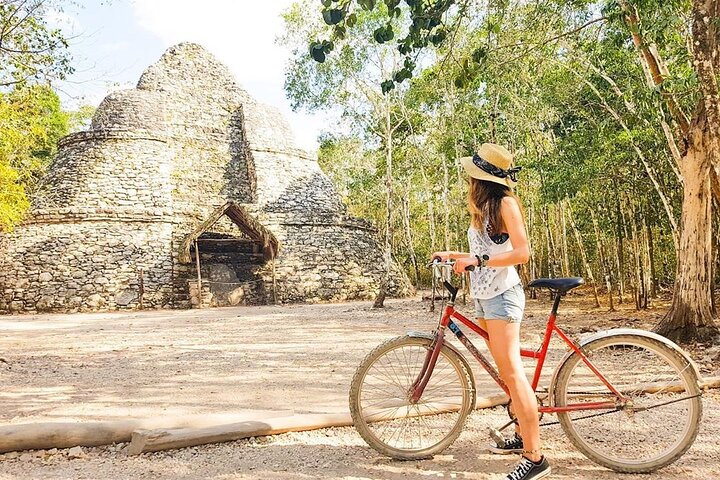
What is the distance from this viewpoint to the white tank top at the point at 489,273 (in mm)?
2682

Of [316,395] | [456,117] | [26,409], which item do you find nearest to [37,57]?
[26,409]

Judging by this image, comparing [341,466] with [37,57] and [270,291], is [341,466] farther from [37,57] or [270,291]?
[270,291]

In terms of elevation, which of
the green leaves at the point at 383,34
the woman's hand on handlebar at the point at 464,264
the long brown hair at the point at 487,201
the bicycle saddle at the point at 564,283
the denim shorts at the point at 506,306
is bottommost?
the denim shorts at the point at 506,306

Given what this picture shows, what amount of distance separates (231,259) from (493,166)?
1881 cm

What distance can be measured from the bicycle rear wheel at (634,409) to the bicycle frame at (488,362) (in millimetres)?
39

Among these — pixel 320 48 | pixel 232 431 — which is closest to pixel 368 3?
pixel 320 48

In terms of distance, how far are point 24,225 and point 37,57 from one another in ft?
41.2

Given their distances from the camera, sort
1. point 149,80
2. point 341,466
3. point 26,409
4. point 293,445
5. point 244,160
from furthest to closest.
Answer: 1. point 149,80
2. point 244,160
3. point 26,409
4. point 293,445
5. point 341,466

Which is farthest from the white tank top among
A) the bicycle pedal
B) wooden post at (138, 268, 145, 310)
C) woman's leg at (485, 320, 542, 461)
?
wooden post at (138, 268, 145, 310)

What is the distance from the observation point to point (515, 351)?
266 centimetres

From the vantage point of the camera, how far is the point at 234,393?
481 cm

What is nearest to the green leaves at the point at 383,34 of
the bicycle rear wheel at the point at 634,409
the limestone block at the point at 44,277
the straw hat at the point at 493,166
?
the straw hat at the point at 493,166

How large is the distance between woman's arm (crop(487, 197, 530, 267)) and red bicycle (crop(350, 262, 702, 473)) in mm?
351

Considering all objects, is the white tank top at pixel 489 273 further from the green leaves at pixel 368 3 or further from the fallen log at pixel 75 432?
the fallen log at pixel 75 432
